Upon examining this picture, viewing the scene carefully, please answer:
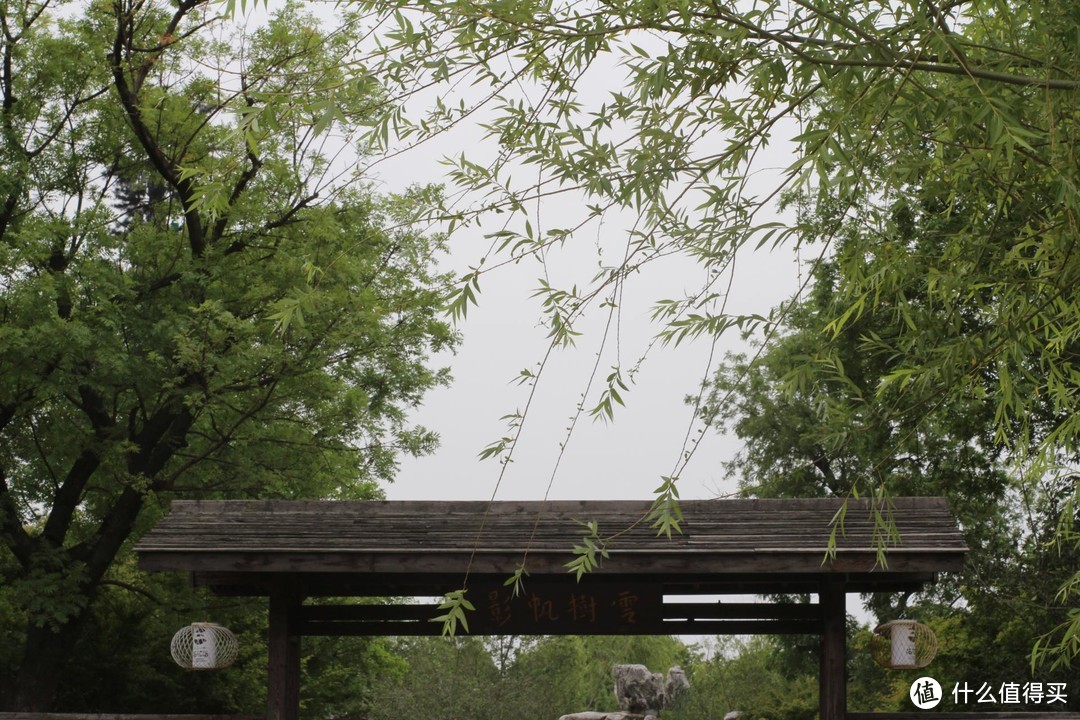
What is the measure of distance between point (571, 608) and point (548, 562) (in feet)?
2.78

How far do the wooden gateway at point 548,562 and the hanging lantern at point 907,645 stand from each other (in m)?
0.27

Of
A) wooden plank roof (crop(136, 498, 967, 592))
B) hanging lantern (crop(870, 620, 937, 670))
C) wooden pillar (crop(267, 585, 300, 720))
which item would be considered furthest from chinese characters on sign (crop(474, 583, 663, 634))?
hanging lantern (crop(870, 620, 937, 670))

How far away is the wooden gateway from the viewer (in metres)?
7.19

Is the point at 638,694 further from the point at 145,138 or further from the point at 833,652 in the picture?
the point at 145,138

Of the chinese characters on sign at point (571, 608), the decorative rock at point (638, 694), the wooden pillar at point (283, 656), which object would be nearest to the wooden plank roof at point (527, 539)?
the chinese characters on sign at point (571, 608)

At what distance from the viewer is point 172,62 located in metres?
13.1

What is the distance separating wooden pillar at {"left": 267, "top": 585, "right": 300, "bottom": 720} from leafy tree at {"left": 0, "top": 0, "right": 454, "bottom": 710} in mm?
3585

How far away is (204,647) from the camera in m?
8.03

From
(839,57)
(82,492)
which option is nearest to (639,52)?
(839,57)

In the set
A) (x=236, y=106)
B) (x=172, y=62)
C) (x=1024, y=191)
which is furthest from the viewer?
(x=172, y=62)

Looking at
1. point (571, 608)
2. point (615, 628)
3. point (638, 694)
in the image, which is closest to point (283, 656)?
point (571, 608)

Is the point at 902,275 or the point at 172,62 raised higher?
the point at 172,62

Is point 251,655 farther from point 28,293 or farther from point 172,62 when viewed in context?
point 172,62

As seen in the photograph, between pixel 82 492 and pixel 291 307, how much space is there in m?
10.3
